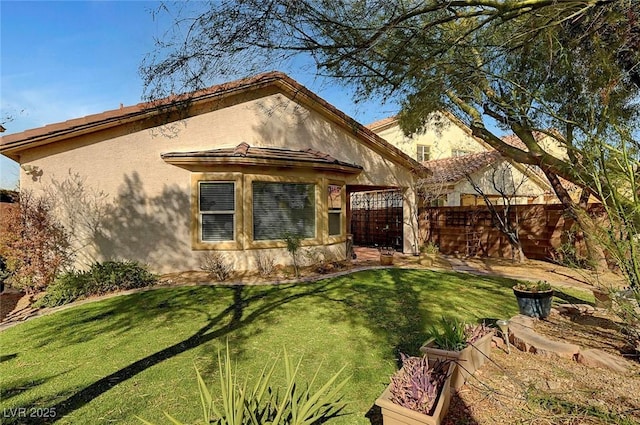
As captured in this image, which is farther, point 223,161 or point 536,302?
point 223,161

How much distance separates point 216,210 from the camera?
11.3 m

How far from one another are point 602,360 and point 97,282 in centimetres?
1028

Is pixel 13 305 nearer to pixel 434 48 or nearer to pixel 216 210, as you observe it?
pixel 216 210

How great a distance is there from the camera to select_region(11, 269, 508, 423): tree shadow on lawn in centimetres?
511

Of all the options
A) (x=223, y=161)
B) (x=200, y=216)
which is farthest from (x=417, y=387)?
(x=200, y=216)

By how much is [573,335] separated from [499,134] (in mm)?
5359

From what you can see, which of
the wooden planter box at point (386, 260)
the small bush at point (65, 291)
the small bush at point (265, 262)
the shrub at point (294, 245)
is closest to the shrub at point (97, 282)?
the small bush at point (65, 291)

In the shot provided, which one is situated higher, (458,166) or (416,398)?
(458,166)

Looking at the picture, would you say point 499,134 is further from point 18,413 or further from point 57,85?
point 57,85

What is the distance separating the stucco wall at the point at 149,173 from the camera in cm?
1025

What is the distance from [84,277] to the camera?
29.2 feet

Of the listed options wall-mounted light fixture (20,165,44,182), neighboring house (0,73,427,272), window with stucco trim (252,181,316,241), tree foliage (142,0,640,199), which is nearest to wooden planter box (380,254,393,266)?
neighboring house (0,73,427,272)

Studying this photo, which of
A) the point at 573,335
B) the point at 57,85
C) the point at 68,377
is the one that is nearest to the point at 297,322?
the point at 68,377

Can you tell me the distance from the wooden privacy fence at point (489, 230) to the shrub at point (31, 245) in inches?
590
